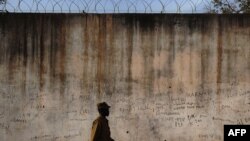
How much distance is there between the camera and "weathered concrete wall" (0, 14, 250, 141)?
31.0ft

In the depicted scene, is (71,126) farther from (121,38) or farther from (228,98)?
(228,98)

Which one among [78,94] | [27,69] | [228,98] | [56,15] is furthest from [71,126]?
[228,98]

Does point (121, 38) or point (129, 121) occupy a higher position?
point (121, 38)

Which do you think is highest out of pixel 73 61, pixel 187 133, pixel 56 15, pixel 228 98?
pixel 56 15

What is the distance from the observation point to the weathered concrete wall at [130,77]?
945 cm

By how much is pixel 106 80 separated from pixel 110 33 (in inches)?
32.0

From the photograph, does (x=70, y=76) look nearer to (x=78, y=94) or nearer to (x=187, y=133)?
(x=78, y=94)

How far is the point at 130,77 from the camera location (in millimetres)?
9539

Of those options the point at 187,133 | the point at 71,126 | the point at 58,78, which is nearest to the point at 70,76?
the point at 58,78

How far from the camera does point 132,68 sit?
31.3ft

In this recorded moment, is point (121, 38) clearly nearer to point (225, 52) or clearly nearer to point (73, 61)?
point (73, 61)

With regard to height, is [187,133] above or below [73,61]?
below

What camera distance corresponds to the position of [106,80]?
31.3 ft

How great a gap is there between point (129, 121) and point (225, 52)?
2.01 metres
